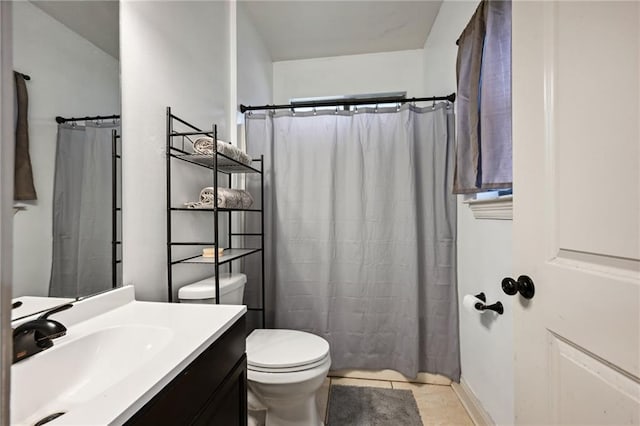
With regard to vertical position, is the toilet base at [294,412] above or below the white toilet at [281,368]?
below

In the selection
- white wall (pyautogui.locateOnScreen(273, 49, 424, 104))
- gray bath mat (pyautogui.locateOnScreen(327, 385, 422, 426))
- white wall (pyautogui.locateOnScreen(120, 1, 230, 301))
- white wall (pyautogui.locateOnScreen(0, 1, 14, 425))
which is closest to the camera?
white wall (pyautogui.locateOnScreen(0, 1, 14, 425))

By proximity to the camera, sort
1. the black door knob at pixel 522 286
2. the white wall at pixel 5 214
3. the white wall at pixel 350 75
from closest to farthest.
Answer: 1. the white wall at pixel 5 214
2. the black door knob at pixel 522 286
3. the white wall at pixel 350 75

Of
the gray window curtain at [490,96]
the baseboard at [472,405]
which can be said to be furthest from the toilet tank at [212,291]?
the baseboard at [472,405]

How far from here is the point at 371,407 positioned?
1626 millimetres

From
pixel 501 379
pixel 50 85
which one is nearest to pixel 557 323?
pixel 501 379

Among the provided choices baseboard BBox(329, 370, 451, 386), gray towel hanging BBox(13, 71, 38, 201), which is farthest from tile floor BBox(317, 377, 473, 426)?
gray towel hanging BBox(13, 71, 38, 201)

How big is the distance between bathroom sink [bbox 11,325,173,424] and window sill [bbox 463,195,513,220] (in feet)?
4.21

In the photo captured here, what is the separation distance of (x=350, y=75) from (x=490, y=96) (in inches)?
61.7

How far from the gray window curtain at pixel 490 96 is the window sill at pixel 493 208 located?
0.22ft

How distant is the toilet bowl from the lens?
4.02ft

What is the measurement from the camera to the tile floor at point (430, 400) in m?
1.53

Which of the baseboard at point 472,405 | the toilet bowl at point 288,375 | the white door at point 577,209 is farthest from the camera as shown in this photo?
the baseboard at point 472,405

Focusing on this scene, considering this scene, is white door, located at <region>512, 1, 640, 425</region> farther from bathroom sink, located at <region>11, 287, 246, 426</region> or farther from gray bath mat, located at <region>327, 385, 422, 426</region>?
gray bath mat, located at <region>327, 385, 422, 426</region>

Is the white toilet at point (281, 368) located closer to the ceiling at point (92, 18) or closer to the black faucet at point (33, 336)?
the black faucet at point (33, 336)
